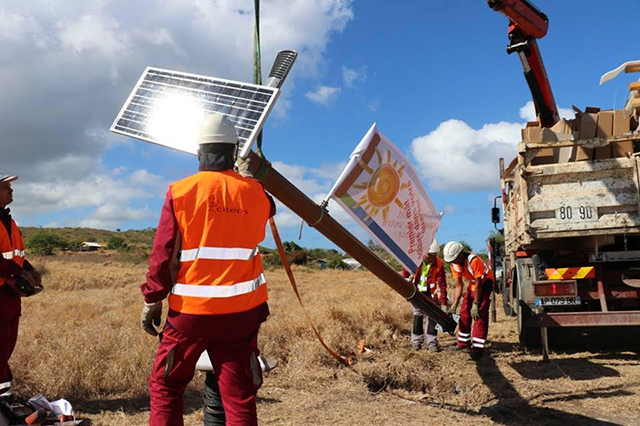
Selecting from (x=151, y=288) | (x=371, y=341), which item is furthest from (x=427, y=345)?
(x=151, y=288)

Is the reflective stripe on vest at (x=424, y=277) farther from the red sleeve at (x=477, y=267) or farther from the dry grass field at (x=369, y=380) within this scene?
the red sleeve at (x=477, y=267)

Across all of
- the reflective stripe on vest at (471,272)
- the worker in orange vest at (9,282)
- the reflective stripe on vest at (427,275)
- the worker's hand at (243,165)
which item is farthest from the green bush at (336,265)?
the worker's hand at (243,165)

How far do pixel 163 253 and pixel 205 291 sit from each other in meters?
0.28

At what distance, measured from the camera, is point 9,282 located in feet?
14.1

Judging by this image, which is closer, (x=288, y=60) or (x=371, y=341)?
(x=288, y=60)

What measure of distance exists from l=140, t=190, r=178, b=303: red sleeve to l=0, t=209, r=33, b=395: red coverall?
6.70 ft

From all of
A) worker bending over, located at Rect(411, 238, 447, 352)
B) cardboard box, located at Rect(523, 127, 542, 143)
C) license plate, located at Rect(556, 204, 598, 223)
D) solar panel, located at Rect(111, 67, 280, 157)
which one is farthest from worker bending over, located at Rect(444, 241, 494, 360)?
solar panel, located at Rect(111, 67, 280, 157)

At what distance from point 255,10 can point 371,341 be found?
16.2 ft

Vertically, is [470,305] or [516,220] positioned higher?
[516,220]

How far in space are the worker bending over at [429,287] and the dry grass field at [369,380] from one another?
28cm

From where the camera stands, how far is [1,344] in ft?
13.9

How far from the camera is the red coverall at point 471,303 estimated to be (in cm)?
684

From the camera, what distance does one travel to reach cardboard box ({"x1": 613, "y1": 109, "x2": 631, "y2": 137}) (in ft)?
21.4

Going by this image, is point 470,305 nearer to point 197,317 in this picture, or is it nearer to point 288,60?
point 288,60
